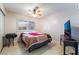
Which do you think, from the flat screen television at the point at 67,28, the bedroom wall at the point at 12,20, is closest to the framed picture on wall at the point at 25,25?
the bedroom wall at the point at 12,20

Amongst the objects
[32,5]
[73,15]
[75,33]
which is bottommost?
[75,33]

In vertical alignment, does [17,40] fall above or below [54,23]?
below

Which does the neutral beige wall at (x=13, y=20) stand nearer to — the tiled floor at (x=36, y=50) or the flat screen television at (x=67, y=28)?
the tiled floor at (x=36, y=50)

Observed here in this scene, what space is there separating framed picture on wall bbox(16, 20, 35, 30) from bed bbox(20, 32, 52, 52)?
0.31 ft

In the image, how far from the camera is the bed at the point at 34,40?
4.94ft

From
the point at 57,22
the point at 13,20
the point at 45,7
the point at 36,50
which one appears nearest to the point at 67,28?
the point at 57,22

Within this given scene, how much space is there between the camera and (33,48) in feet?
5.00

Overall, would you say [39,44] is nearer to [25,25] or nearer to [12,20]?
[25,25]

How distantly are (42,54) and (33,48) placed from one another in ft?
0.54

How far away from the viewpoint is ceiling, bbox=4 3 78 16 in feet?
4.95

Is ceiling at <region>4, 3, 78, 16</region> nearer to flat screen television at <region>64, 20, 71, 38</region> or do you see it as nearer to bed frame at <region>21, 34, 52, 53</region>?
flat screen television at <region>64, 20, 71, 38</region>

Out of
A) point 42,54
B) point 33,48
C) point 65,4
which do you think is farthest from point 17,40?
point 65,4

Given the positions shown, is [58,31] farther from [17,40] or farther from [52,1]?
[17,40]

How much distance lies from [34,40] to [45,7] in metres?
0.53
